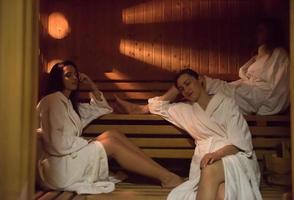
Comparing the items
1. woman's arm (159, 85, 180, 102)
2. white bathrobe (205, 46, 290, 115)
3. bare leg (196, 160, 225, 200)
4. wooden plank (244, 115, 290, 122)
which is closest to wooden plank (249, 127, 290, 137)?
wooden plank (244, 115, 290, 122)

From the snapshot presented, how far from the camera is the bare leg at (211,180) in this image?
3029 millimetres

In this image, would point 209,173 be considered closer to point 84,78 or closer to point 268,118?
point 268,118

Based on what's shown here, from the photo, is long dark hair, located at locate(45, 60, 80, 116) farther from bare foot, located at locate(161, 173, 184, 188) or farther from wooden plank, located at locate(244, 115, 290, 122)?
wooden plank, located at locate(244, 115, 290, 122)

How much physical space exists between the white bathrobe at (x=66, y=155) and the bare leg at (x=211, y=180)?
752 millimetres

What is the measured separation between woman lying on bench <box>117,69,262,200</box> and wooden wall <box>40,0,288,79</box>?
112 cm

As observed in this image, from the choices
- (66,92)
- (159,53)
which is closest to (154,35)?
(159,53)

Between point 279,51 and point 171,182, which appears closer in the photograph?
point 171,182

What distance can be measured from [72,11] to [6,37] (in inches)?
110

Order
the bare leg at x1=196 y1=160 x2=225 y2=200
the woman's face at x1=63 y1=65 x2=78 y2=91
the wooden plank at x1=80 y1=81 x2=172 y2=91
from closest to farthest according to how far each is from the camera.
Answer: the bare leg at x1=196 y1=160 x2=225 y2=200, the woman's face at x1=63 y1=65 x2=78 y2=91, the wooden plank at x1=80 y1=81 x2=172 y2=91

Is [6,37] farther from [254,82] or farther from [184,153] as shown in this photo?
[254,82]

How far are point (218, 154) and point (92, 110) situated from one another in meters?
1.20

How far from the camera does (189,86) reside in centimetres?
365

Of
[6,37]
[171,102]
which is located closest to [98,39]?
[171,102]

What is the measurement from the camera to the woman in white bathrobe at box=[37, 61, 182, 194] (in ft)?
11.3
